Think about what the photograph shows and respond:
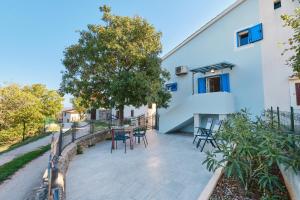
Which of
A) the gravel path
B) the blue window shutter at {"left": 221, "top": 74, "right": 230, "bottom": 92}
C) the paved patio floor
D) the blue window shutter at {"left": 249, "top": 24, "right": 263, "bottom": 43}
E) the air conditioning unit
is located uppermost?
the blue window shutter at {"left": 249, "top": 24, "right": 263, "bottom": 43}

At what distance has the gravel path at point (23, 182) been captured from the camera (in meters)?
4.55

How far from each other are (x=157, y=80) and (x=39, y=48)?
1566 centimetres

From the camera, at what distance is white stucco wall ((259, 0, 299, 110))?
8.66 metres

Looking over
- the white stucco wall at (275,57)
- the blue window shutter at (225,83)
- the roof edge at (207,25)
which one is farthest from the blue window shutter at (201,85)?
the white stucco wall at (275,57)

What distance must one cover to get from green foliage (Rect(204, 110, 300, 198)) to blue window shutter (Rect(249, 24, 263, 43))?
24.7ft

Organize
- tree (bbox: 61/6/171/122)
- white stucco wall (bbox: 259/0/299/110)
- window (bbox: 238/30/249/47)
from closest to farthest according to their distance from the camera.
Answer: white stucco wall (bbox: 259/0/299/110), tree (bbox: 61/6/171/122), window (bbox: 238/30/249/47)

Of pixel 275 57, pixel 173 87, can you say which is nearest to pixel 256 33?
pixel 275 57

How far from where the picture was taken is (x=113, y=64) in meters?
10.2

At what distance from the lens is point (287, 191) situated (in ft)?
10.6

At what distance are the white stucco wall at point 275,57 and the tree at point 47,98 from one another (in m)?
25.2

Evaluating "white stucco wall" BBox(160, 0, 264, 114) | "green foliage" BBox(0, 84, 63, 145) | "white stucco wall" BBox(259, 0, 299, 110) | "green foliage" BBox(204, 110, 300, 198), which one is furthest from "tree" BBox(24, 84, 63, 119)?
"green foliage" BBox(204, 110, 300, 198)

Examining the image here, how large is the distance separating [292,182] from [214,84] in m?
8.87

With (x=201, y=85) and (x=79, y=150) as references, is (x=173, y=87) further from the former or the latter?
(x=79, y=150)

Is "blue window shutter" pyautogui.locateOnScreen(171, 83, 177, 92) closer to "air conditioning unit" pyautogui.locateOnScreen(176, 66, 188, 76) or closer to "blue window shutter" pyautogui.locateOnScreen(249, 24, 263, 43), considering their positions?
"air conditioning unit" pyautogui.locateOnScreen(176, 66, 188, 76)
